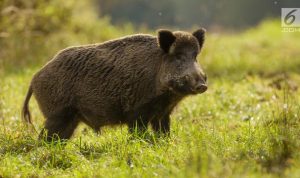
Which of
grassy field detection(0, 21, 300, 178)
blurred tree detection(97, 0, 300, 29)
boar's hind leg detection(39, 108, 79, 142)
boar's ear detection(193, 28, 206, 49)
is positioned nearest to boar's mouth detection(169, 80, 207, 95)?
grassy field detection(0, 21, 300, 178)

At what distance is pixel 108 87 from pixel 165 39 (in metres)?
0.83

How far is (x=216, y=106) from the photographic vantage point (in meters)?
8.59

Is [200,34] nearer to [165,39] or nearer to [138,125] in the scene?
[165,39]

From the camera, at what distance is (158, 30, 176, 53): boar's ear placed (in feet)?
20.5

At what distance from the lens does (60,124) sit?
656 cm

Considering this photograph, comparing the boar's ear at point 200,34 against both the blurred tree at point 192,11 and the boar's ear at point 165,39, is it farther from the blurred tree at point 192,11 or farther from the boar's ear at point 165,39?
the blurred tree at point 192,11

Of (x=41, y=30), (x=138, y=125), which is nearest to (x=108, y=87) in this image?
(x=138, y=125)

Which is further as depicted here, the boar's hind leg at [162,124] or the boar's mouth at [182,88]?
the boar's hind leg at [162,124]

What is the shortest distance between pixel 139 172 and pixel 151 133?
1149 mm

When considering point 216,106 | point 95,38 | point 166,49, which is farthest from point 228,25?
point 166,49

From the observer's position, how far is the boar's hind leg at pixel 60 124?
21.4ft

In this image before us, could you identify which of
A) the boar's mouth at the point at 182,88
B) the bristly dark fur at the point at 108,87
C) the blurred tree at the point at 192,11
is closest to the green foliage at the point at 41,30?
the blurred tree at the point at 192,11

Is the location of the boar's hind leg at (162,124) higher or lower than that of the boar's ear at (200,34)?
lower

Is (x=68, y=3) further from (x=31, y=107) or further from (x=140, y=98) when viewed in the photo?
(x=140, y=98)
